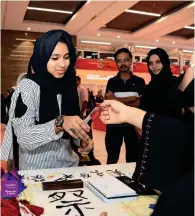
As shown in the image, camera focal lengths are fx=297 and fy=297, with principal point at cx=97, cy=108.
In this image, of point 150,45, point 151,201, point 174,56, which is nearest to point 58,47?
point 151,201

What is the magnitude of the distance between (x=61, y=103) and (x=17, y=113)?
10.8 inches

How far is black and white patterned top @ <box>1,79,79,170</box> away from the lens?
54.0 inches

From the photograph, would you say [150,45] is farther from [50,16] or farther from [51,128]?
[51,128]

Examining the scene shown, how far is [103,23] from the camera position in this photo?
28.9 feet

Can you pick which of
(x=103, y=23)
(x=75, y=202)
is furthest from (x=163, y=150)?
(x=103, y=23)

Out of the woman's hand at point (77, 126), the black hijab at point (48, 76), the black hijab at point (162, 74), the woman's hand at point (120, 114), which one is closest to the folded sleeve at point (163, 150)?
the woman's hand at point (120, 114)

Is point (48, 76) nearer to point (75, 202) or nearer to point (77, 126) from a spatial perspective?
point (77, 126)

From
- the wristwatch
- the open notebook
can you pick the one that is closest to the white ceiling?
the wristwatch

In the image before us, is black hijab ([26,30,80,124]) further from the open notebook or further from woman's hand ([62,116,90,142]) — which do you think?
the open notebook

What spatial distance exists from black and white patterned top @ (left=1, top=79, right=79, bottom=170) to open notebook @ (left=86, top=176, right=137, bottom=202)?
300 millimetres

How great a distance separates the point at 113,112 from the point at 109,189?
0.30 metres

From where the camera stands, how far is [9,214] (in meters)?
0.90

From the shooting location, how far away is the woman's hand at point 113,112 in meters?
1.11

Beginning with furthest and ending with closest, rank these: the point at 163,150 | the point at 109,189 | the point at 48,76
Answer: the point at 48,76
the point at 109,189
the point at 163,150
